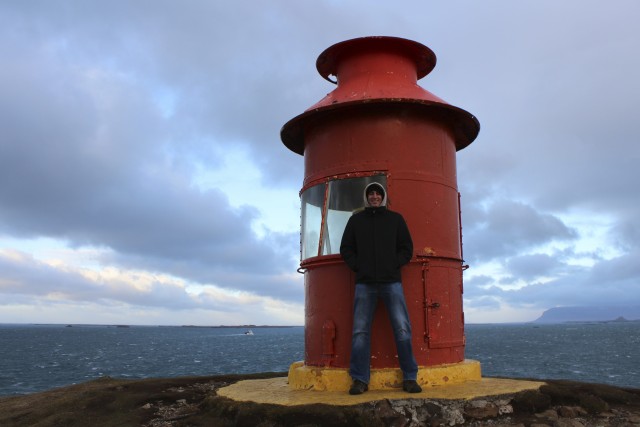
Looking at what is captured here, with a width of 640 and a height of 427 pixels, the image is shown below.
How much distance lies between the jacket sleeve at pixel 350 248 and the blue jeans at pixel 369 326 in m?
0.30

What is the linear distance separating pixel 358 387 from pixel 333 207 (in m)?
2.48

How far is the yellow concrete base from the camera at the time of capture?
6.80 metres

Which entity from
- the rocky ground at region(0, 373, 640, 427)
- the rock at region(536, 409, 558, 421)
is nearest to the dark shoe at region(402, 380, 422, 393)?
the rocky ground at region(0, 373, 640, 427)

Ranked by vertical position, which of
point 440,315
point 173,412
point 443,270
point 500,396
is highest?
point 443,270

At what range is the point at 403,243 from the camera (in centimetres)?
A: 685

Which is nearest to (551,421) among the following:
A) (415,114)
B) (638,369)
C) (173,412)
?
(415,114)

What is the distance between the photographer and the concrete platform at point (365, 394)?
604 cm

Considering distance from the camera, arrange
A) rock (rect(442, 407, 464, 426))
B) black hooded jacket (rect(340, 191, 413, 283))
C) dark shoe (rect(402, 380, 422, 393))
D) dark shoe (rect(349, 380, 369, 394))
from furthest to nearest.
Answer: black hooded jacket (rect(340, 191, 413, 283)) < dark shoe (rect(349, 380, 369, 394)) < dark shoe (rect(402, 380, 422, 393)) < rock (rect(442, 407, 464, 426))

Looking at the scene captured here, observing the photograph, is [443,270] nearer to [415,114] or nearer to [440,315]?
[440,315]

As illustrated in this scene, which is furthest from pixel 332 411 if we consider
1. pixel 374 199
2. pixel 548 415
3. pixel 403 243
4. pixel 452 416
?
pixel 374 199

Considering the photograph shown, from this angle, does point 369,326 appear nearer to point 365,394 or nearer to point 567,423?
point 365,394

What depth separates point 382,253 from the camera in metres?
6.79

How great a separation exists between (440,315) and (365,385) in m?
1.47

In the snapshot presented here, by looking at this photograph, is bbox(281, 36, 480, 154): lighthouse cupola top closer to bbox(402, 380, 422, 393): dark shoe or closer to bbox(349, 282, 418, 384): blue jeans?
bbox(349, 282, 418, 384): blue jeans
